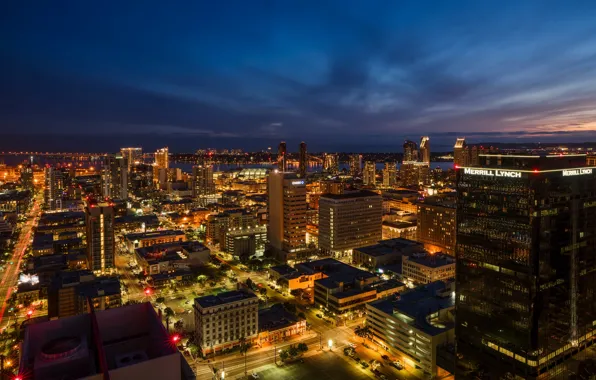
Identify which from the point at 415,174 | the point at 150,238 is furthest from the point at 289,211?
the point at 415,174

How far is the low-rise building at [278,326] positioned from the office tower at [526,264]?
1729 centimetres

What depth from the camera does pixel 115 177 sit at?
128625 mm

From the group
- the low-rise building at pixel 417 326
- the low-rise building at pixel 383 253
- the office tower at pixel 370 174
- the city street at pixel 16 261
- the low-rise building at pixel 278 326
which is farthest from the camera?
the office tower at pixel 370 174

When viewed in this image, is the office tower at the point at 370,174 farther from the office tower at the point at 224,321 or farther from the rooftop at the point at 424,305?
the office tower at the point at 224,321

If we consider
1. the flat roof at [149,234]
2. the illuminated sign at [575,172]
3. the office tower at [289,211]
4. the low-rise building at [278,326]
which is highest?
the illuminated sign at [575,172]

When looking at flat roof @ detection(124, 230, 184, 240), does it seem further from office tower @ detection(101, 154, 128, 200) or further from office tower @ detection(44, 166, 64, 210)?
office tower @ detection(101, 154, 128, 200)

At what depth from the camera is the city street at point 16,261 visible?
2137 inches

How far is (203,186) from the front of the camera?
132 m

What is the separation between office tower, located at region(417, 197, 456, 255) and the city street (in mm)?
67249

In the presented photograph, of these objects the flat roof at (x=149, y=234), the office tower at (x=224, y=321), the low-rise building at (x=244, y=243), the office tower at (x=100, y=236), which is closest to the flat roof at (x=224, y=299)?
the office tower at (x=224, y=321)

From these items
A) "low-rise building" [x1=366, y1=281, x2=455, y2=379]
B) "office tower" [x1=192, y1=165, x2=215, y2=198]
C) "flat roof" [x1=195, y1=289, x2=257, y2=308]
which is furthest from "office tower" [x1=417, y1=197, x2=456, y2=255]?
"office tower" [x1=192, y1=165, x2=215, y2=198]

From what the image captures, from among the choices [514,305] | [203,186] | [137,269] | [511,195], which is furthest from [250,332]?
[203,186]

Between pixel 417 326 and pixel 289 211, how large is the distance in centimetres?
3864

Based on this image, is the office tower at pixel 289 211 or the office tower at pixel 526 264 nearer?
the office tower at pixel 526 264
